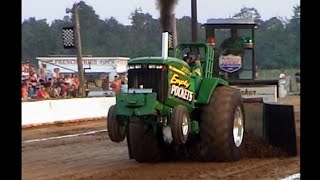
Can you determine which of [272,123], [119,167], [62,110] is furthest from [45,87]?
[119,167]

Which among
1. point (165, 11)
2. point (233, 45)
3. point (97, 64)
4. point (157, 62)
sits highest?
point (97, 64)

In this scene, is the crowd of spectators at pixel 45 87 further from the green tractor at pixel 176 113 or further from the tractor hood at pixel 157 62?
the tractor hood at pixel 157 62

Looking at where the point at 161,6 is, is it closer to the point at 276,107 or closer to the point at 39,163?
the point at 276,107

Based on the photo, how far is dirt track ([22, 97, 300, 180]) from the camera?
7.92 meters

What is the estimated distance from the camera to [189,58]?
31.8 feet

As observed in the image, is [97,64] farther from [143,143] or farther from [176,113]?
[176,113]

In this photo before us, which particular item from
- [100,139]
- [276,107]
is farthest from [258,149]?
[100,139]

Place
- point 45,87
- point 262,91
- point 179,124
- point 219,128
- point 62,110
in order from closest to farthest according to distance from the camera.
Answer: point 179,124
point 219,128
point 262,91
point 62,110
point 45,87

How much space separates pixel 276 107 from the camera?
981cm

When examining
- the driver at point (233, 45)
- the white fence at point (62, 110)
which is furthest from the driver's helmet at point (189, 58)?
the white fence at point (62, 110)

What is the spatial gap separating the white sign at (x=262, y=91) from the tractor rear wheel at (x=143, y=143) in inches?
149

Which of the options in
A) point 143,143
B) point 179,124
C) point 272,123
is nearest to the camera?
point 179,124

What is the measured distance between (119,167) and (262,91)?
493cm
